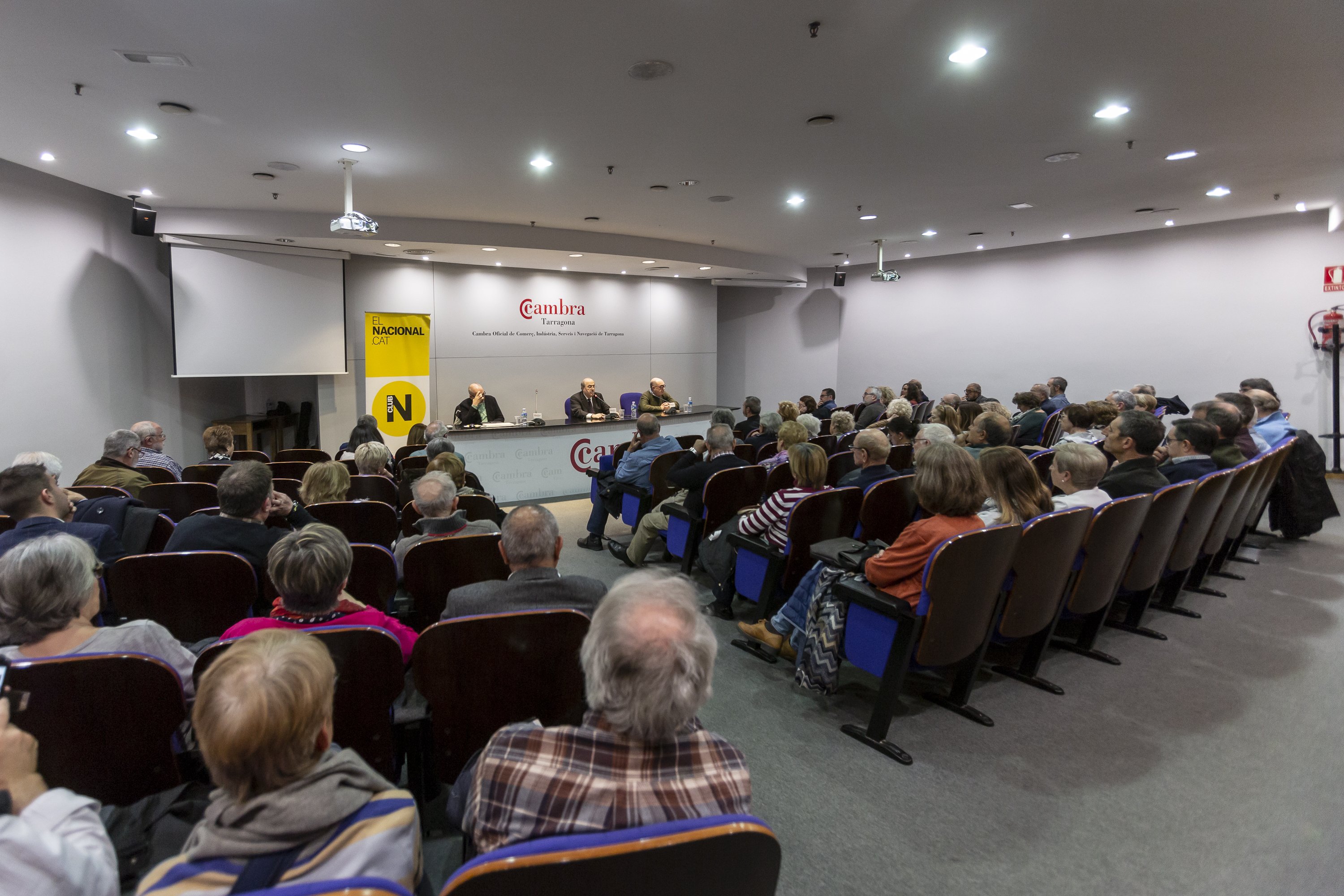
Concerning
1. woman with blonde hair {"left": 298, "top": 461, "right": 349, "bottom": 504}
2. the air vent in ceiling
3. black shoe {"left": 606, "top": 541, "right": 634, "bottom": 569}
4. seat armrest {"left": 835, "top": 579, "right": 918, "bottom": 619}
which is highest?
A: the air vent in ceiling

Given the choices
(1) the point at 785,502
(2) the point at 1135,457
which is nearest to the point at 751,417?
(1) the point at 785,502

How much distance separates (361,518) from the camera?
3.42m

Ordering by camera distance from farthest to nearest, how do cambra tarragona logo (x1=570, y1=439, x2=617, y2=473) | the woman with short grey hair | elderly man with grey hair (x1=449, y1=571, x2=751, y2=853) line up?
cambra tarragona logo (x1=570, y1=439, x2=617, y2=473) → the woman with short grey hair → elderly man with grey hair (x1=449, y1=571, x2=751, y2=853)

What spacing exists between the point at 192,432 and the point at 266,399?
143 cm

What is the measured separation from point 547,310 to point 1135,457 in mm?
8698

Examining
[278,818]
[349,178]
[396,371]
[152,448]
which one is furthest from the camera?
[396,371]

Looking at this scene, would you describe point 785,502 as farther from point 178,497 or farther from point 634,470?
point 178,497

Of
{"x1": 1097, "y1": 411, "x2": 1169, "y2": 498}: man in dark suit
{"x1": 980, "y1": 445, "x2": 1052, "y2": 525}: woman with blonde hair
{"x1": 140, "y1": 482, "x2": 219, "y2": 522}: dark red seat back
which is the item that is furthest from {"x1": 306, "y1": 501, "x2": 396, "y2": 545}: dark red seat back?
{"x1": 1097, "y1": 411, "x2": 1169, "y2": 498}: man in dark suit

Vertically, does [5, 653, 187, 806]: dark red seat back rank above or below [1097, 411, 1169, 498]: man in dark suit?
below

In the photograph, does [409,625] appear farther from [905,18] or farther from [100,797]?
[905,18]

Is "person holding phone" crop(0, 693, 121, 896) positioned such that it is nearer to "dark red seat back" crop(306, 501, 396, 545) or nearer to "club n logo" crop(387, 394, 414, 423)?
"dark red seat back" crop(306, 501, 396, 545)

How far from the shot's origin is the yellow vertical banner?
29.5ft

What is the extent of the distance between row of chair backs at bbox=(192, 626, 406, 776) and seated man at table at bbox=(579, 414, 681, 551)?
11.6 feet

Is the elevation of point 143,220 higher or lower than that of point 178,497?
higher
